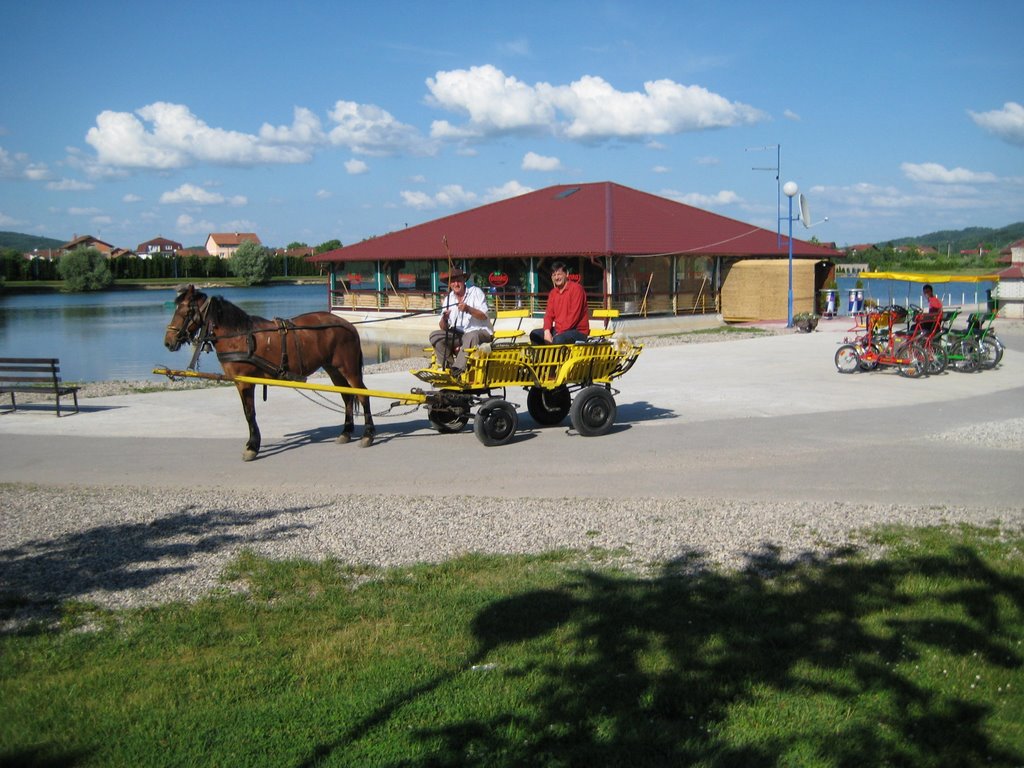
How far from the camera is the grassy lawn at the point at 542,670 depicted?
14.4ft

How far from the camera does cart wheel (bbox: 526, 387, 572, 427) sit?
13.9 metres

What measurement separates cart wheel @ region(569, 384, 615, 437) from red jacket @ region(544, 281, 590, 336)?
84 cm

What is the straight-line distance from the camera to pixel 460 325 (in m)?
12.7

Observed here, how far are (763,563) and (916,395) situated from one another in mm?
11325

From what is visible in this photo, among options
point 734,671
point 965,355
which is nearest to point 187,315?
point 734,671

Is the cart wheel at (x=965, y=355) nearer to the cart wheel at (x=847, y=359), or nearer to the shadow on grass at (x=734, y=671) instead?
the cart wheel at (x=847, y=359)

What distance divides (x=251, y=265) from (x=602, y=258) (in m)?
78.4

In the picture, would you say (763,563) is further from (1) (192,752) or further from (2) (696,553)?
(1) (192,752)

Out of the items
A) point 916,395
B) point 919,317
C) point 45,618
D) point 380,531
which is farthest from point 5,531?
point 919,317

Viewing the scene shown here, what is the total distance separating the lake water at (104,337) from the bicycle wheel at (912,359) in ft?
47.2

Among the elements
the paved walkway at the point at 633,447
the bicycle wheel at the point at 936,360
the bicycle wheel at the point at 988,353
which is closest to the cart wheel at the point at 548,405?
the paved walkway at the point at 633,447

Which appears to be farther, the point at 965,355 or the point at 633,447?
the point at 965,355

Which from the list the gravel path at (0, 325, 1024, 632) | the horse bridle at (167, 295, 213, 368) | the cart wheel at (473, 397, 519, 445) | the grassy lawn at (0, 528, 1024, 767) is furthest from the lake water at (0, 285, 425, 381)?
the grassy lawn at (0, 528, 1024, 767)

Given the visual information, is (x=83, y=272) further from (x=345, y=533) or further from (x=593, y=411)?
(x=345, y=533)
